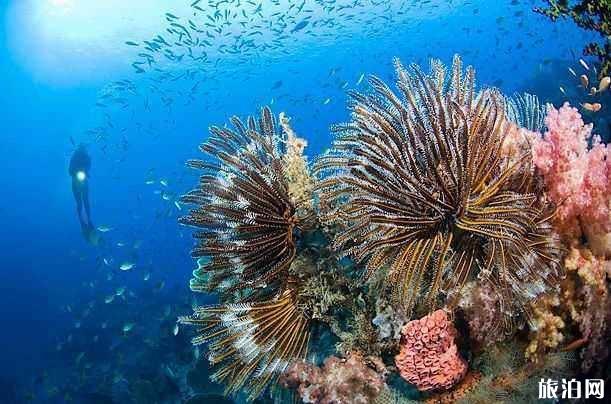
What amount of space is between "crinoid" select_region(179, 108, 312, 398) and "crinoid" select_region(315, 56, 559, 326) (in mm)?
837

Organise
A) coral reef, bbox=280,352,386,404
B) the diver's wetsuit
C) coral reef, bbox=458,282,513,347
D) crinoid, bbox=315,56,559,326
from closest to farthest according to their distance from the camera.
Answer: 1. crinoid, bbox=315,56,559,326
2. coral reef, bbox=458,282,513,347
3. coral reef, bbox=280,352,386,404
4. the diver's wetsuit

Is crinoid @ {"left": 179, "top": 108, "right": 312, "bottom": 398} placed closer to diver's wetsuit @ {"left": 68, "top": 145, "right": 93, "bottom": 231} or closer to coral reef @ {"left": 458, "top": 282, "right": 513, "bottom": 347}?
coral reef @ {"left": 458, "top": 282, "right": 513, "bottom": 347}

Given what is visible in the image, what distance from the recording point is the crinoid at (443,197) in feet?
11.6

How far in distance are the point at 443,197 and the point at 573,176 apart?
136 centimetres

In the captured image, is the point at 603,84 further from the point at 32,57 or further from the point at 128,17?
the point at 32,57

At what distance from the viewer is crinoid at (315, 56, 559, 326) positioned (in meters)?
3.54

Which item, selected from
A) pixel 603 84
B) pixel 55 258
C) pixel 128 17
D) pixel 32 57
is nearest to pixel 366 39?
pixel 128 17

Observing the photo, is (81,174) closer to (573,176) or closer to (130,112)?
(573,176)

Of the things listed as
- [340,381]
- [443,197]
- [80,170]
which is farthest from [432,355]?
[80,170]

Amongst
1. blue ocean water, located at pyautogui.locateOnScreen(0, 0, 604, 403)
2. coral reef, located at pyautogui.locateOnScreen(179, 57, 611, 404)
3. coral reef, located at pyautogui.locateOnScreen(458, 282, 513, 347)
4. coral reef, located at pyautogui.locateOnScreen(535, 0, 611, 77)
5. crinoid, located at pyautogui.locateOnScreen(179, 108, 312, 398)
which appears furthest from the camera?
blue ocean water, located at pyautogui.locateOnScreen(0, 0, 604, 403)

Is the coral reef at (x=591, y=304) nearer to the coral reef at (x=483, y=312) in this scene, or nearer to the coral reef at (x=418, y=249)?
the coral reef at (x=418, y=249)

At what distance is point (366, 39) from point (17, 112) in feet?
259

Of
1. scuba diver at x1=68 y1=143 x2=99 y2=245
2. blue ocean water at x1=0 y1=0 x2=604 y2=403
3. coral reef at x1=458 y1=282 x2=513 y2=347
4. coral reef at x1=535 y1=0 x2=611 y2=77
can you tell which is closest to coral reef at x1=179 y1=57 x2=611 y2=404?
coral reef at x1=458 y1=282 x2=513 y2=347

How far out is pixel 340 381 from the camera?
4332 millimetres
